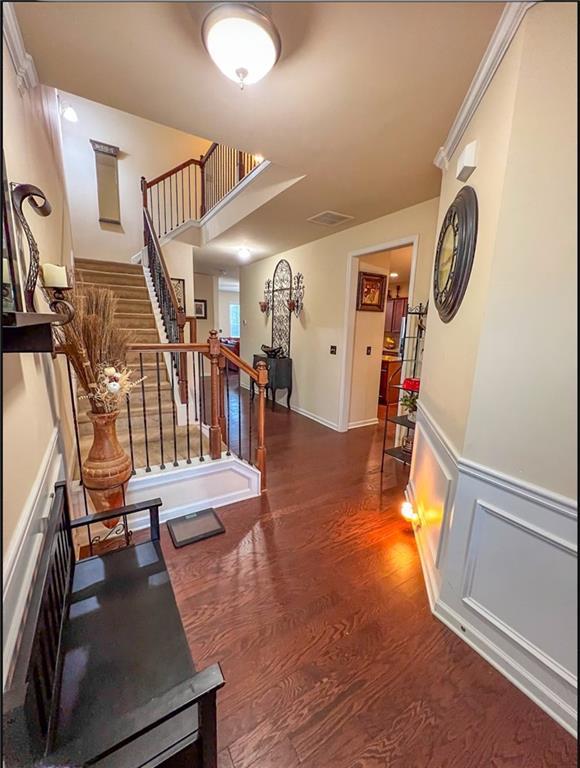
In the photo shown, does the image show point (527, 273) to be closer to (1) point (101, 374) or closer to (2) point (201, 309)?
(1) point (101, 374)

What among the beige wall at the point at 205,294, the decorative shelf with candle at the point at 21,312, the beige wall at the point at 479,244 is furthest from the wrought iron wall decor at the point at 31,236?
the beige wall at the point at 205,294

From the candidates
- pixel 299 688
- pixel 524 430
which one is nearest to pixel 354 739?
pixel 299 688

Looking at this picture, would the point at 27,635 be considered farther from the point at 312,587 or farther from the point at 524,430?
the point at 524,430

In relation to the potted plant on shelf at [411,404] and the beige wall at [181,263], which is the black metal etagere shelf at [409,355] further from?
the beige wall at [181,263]

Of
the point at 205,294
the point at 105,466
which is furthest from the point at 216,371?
the point at 205,294

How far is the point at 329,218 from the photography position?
3342 mm

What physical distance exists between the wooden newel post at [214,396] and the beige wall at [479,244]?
4.90 feet

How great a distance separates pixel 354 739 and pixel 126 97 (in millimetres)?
3048

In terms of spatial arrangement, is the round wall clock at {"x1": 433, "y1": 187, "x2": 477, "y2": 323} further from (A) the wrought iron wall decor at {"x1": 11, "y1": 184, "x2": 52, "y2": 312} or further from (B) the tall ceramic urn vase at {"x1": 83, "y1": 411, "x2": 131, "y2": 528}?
(B) the tall ceramic urn vase at {"x1": 83, "y1": 411, "x2": 131, "y2": 528}

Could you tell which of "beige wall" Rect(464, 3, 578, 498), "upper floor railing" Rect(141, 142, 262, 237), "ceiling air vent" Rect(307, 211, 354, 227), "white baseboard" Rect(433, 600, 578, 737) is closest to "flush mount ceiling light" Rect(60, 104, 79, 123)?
"upper floor railing" Rect(141, 142, 262, 237)

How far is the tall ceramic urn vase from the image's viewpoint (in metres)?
1.78

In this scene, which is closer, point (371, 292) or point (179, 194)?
point (371, 292)

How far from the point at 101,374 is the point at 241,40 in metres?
1.60

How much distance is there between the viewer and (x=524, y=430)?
110 cm
